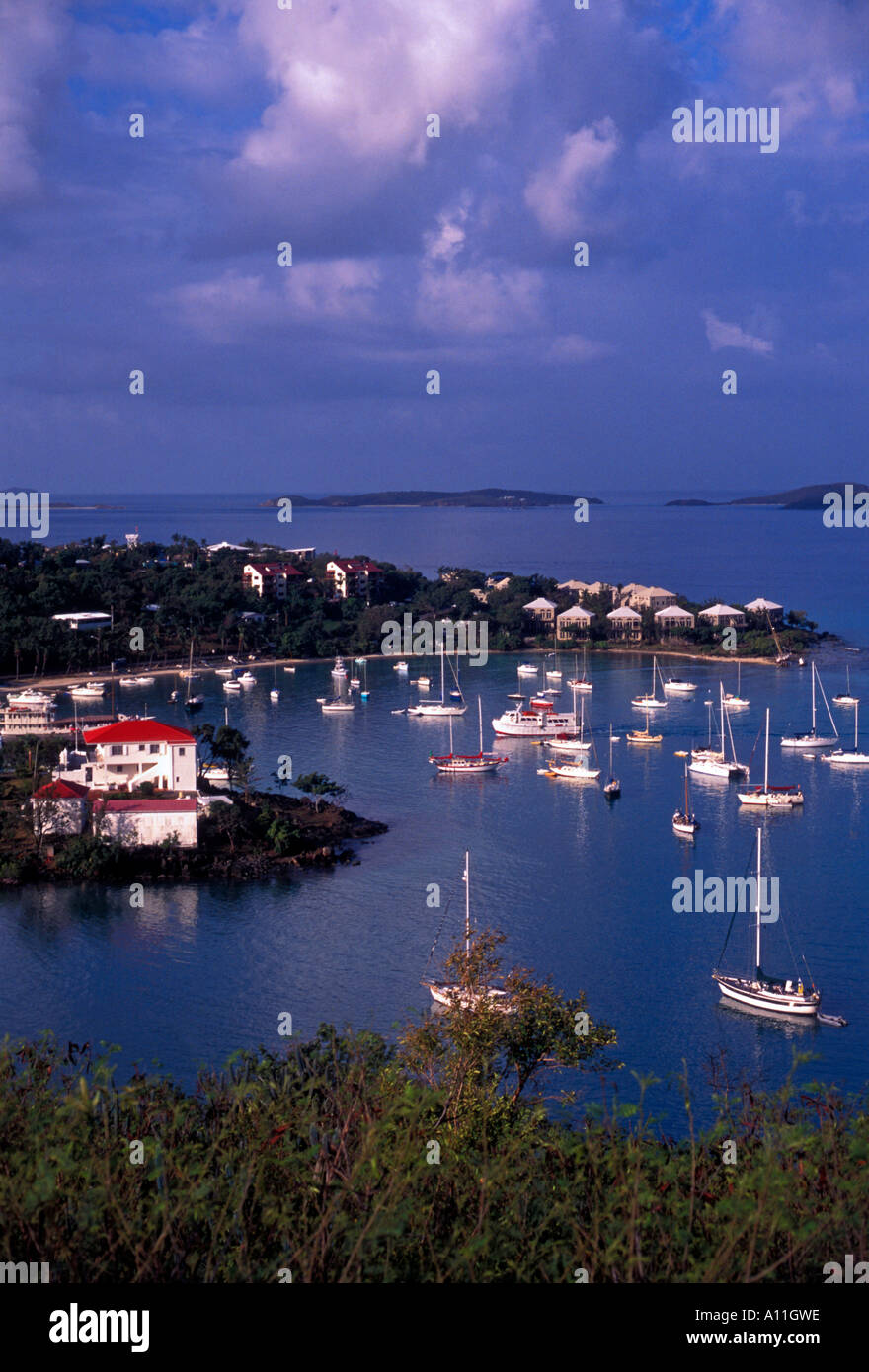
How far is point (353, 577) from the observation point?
29953 millimetres

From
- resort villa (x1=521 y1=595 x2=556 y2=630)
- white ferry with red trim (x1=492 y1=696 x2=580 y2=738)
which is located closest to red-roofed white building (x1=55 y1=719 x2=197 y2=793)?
white ferry with red trim (x1=492 y1=696 x2=580 y2=738)

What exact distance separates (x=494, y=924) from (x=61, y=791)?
418 centimetres

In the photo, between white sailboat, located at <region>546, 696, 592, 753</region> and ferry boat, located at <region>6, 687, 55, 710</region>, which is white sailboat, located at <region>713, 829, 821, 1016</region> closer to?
white sailboat, located at <region>546, 696, 592, 753</region>

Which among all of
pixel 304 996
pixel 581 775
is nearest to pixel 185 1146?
pixel 304 996

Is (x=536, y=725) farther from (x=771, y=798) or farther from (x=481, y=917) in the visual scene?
(x=481, y=917)

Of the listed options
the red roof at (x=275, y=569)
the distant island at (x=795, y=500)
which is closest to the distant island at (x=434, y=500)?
the distant island at (x=795, y=500)

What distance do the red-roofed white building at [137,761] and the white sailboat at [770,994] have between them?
18.7ft

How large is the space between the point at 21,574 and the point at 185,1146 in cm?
2401

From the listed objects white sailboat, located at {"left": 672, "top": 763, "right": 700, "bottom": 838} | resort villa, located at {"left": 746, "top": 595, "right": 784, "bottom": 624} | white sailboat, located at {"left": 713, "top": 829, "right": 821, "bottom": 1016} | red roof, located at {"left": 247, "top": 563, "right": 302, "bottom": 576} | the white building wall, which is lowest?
white sailboat, located at {"left": 713, "top": 829, "right": 821, "bottom": 1016}

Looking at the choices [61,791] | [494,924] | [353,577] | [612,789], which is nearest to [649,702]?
[612,789]

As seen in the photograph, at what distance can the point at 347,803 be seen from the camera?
13281 mm

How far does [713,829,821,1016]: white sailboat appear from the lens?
25.3ft

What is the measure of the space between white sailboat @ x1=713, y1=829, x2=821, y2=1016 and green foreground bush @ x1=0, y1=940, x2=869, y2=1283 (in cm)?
358
